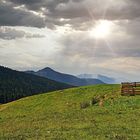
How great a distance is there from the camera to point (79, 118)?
42.2m

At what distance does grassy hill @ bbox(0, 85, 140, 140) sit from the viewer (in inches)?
1191

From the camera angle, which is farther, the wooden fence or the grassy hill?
the wooden fence

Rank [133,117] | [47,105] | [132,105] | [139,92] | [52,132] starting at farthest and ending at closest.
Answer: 1. [47,105]
2. [139,92]
3. [132,105]
4. [133,117]
5. [52,132]

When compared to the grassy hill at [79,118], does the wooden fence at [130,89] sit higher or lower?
higher

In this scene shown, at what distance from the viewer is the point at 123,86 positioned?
6269cm

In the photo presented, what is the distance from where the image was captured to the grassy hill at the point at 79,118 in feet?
99.3

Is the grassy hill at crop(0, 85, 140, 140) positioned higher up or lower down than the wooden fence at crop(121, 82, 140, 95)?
lower down

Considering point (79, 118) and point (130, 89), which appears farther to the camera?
point (130, 89)

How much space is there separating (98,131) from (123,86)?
3258cm

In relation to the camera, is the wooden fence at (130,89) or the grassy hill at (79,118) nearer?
the grassy hill at (79,118)

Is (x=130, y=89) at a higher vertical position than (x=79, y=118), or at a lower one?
higher

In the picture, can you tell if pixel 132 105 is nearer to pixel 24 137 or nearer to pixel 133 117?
pixel 133 117

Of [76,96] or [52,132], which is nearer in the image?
[52,132]

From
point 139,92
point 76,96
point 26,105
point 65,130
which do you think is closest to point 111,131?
point 65,130
